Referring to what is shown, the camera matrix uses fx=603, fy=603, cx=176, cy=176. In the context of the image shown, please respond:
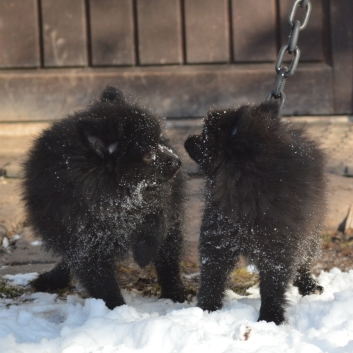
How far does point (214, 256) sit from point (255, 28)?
3.84m

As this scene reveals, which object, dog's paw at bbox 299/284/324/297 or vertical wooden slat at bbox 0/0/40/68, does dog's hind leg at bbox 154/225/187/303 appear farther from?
vertical wooden slat at bbox 0/0/40/68

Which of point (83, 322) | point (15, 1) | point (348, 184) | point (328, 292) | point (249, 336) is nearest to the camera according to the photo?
point (249, 336)

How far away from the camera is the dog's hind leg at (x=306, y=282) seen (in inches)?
133

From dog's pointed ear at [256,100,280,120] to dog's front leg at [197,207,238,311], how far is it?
0.53 metres

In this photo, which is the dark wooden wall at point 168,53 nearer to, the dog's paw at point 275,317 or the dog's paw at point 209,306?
the dog's paw at point 209,306

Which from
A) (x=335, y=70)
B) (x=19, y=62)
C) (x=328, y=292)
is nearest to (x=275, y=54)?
(x=335, y=70)

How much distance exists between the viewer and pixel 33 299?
3.45 metres

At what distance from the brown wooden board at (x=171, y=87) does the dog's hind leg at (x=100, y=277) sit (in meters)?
3.46

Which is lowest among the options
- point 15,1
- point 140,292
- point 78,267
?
point 140,292

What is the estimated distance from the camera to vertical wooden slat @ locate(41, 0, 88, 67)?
6.24m

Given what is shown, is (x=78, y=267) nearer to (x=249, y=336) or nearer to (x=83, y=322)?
(x=83, y=322)

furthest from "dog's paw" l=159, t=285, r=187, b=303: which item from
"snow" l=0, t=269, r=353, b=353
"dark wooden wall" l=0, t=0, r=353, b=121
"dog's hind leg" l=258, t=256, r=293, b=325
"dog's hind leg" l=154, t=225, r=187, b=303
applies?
"dark wooden wall" l=0, t=0, r=353, b=121

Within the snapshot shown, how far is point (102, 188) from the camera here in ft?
9.35

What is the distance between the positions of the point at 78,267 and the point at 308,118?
4.01m
